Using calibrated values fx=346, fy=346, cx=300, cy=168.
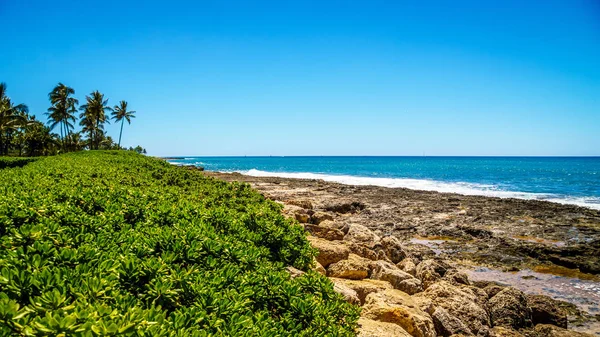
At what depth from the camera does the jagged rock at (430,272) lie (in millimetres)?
8422

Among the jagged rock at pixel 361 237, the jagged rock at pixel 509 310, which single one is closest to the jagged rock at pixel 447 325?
the jagged rock at pixel 509 310

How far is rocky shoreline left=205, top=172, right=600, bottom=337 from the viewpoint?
20.2 feet

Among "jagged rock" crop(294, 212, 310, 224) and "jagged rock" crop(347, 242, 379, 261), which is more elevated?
"jagged rock" crop(294, 212, 310, 224)

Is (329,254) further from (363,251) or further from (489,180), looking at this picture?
(489,180)

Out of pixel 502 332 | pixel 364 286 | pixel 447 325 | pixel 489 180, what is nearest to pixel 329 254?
pixel 364 286

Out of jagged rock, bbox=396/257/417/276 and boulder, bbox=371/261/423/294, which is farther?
jagged rock, bbox=396/257/417/276

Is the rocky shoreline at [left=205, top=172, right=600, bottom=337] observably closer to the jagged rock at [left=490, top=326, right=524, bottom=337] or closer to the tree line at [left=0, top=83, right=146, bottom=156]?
the jagged rock at [left=490, top=326, right=524, bottom=337]

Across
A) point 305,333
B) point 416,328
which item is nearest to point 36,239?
point 305,333

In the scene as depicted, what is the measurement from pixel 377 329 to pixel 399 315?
855 mm

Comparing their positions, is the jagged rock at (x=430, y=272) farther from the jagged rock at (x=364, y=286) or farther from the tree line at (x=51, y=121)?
the tree line at (x=51, y=121)

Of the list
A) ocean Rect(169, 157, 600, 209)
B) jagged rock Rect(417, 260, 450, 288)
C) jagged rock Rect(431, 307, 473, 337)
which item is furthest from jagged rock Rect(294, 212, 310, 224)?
ocean Rect(169, 157, 600, 209)

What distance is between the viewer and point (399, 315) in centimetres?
518

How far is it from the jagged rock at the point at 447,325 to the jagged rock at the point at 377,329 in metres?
1.56

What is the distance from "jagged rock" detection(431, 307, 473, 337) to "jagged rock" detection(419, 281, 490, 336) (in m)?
0.18
